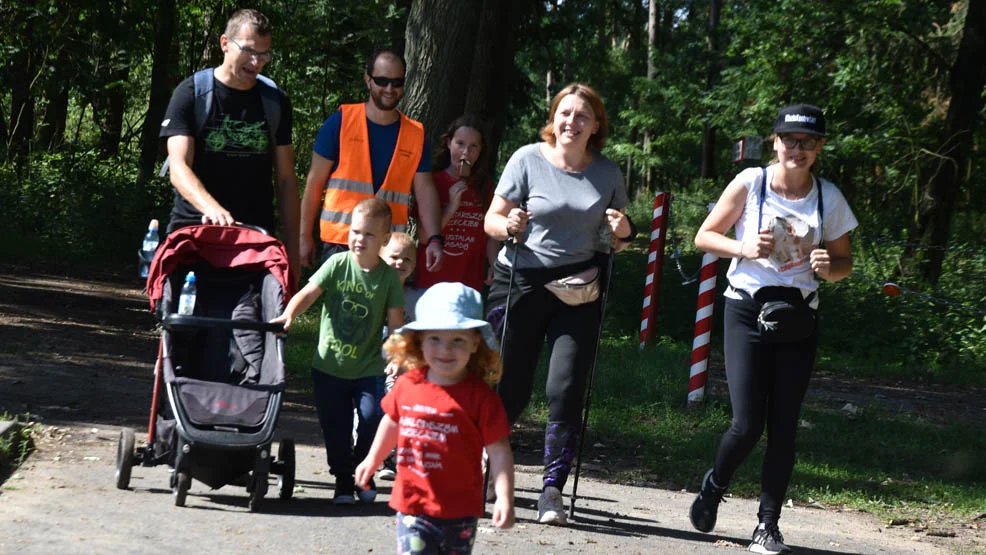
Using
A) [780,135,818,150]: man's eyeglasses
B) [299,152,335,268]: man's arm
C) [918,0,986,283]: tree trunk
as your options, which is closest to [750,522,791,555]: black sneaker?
[780,135,818,150]: man's eyeglasses

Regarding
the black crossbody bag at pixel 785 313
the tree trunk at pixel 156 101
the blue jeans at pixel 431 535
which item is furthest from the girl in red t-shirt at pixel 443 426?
the tree trunk at pixel 156 101

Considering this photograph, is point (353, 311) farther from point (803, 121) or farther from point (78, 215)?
point (78, 215)

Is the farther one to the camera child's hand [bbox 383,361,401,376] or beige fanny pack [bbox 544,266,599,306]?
beige fanny pack [bbox 544,266,599,306]

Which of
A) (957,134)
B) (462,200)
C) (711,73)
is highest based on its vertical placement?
(711,73)

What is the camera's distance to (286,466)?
257 inches

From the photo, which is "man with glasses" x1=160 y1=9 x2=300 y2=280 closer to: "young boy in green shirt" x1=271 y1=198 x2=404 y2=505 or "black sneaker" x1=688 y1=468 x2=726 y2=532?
Answer: "young boy in green shirt" x1=271 y1=198 x2=404 y2=505

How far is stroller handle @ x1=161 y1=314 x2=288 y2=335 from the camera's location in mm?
6109

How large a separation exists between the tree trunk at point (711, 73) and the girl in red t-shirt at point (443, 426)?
127 feet

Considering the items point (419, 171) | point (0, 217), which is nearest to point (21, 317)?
point (419, 171)

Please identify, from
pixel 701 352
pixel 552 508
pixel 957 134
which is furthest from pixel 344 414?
pixel 957 134

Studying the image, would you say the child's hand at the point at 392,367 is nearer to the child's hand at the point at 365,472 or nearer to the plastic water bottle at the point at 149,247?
the child's hand at the point at 365,472

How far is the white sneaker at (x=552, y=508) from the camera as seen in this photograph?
650cm

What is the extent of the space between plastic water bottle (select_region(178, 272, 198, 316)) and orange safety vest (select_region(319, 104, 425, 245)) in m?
0.83

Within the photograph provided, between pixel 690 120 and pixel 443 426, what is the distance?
34135 mm
